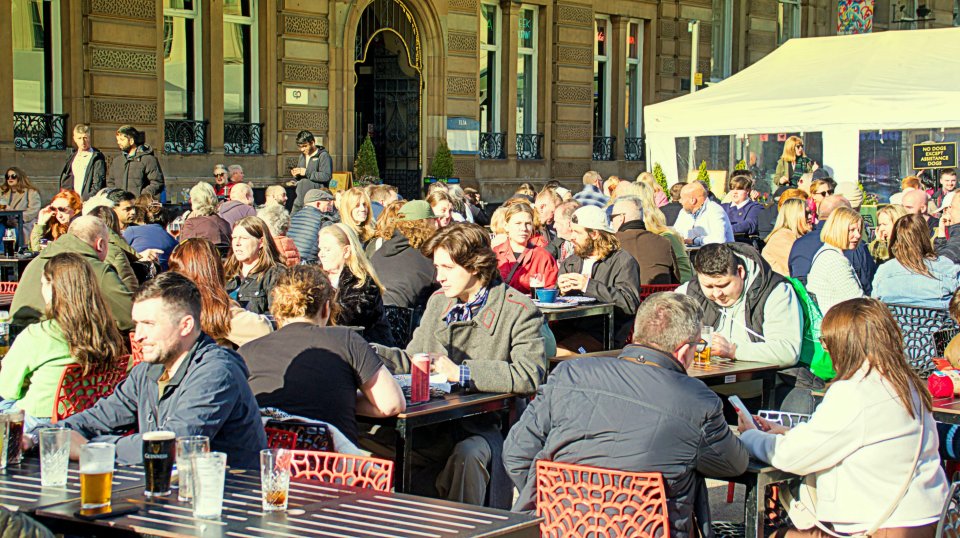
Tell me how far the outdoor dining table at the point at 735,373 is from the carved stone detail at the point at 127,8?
1176 centimetres

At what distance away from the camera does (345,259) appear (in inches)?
285

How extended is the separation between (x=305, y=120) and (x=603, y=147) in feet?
26.8

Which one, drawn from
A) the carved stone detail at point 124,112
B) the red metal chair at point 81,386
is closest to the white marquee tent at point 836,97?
the carved stone detail at point 124,112

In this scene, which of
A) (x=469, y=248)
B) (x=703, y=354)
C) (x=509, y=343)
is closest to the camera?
(x=509, y=343)

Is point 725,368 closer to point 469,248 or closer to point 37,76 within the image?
point 469,248

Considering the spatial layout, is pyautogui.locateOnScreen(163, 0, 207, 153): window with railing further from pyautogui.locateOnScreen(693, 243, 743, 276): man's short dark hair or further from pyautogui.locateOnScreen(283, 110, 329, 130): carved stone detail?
pyautogui.locateOnScreen(693, 243, 743, 276): man's short dark hair

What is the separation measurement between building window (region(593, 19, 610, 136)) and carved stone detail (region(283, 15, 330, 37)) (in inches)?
290

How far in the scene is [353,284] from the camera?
7.12 metres

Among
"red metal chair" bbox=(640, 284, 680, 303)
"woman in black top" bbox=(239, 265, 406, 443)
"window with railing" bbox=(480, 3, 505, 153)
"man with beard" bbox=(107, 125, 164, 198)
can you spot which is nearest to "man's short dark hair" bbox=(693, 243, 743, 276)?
"woman in black top" bbox=(239, 265, 406, 443)

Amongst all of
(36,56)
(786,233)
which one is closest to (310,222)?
(786,233)

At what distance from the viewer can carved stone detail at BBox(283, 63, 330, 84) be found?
18.9 meters

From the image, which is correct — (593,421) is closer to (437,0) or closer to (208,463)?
(208,463)

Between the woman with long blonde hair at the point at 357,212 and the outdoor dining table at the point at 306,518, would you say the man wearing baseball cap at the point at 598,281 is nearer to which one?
the woman with long blonde hair at the point at 357,212

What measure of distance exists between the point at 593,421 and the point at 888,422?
100 cm
